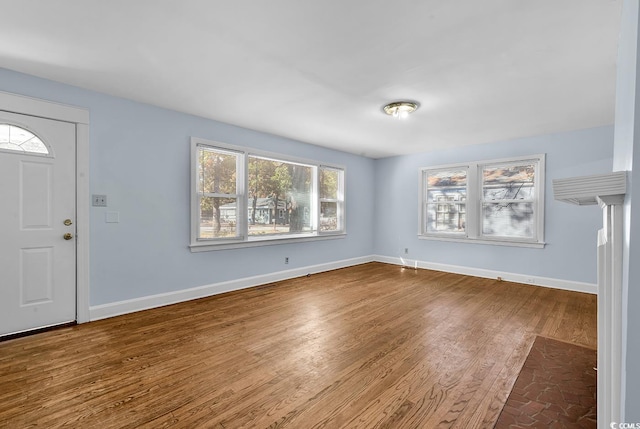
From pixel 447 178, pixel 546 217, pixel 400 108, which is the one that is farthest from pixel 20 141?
pixel 546 217

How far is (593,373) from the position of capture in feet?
7.23

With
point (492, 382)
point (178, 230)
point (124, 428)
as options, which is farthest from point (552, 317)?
point (178, 230)

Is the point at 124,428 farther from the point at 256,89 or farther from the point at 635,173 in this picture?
the point at 256,89

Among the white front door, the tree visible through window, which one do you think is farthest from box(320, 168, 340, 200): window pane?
the white front door

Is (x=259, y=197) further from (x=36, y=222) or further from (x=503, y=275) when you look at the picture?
(x=503, y=275)

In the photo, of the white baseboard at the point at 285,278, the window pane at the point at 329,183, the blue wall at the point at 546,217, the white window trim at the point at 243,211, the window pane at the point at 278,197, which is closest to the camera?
the white baseboard at the point at 285,278

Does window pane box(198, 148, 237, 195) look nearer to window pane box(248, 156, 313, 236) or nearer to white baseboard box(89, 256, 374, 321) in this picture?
window pane box(248, 156, 313, 236)

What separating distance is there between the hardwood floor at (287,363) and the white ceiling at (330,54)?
248cm

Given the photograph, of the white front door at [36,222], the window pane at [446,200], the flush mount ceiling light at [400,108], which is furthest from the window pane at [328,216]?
the white front door at [36,222]

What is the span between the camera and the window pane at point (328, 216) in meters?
5.98

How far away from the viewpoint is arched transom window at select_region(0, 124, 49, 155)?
279 centimetres

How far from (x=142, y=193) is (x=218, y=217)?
104 cm

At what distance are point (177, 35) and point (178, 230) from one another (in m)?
2.42

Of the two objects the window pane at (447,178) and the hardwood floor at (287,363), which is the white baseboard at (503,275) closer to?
the hardwood floor at (287,363)
